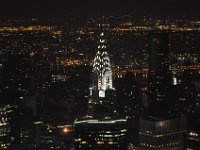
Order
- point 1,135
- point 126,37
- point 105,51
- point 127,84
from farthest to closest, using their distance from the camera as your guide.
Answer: point 127,84, point 105,51, point 1,135, point 126,37

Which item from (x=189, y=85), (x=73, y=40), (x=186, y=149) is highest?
(x=73, y=40)

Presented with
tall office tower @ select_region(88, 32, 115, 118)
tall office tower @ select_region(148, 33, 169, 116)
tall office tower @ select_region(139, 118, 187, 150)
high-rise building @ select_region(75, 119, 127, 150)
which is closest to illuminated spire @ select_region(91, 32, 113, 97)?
tall office tower @ select_region(88, 32, 115, 118)

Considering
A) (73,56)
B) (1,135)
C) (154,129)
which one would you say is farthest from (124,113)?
(1,135)

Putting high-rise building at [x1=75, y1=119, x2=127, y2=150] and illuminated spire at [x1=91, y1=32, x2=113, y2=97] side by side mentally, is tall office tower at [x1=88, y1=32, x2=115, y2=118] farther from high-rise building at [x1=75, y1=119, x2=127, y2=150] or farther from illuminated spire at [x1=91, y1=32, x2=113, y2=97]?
high-rise building at [x1=75, y1=119, x2=127, y2=150]

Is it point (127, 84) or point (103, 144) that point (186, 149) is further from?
point (127, 84)

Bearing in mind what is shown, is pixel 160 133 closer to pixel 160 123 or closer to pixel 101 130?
pixel 160 123
